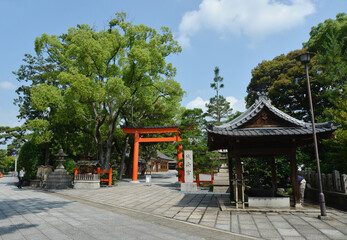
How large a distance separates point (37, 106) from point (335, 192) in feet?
61.4

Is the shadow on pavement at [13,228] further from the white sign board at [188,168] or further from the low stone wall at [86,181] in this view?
the low stone wall at [86,181]

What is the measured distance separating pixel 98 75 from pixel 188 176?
39.7ft

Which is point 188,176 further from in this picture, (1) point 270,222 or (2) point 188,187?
(1) point 270,222

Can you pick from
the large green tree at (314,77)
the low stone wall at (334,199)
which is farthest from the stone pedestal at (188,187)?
the large green tree at (314,77)

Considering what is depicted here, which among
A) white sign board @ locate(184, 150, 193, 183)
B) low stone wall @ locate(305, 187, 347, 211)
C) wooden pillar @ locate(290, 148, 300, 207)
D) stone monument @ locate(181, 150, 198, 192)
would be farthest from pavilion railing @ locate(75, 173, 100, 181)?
low stone wall @ locate(305, 187, 347, 211)

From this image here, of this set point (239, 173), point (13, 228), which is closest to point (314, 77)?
point (239, 173)

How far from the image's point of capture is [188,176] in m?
14.5

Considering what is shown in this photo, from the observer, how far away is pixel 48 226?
214 inches

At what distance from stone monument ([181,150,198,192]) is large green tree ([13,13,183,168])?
7021 millimetres

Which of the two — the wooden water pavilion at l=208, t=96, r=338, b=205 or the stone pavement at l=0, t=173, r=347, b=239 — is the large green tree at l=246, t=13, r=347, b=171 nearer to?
the wooden water pavilion at l=208, t=96, r=338, b=205

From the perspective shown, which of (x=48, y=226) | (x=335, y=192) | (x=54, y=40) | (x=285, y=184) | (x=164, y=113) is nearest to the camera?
(x=48, y=226)

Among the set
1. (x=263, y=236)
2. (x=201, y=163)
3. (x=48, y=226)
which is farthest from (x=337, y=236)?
(x=201, y=163)

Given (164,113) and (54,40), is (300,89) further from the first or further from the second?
(54,40)

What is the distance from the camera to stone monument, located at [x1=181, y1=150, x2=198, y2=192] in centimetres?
1409
